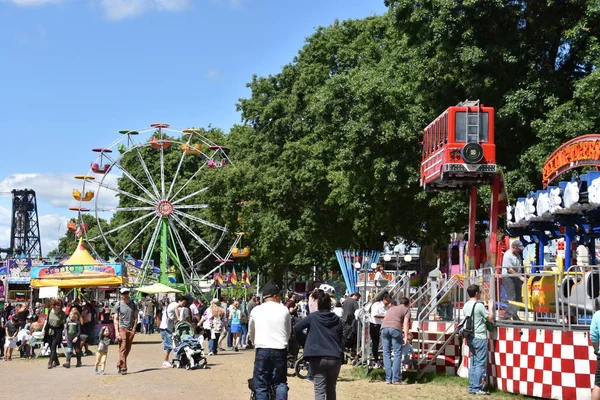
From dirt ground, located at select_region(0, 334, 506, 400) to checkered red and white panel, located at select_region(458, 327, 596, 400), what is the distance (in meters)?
0.64

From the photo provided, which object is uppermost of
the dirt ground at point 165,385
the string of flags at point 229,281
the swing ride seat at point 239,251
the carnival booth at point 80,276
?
the swing ride seat at point 239,251

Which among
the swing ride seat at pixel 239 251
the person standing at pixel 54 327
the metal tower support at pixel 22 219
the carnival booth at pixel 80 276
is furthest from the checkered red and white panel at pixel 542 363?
the metal tower support at pixel 22 219

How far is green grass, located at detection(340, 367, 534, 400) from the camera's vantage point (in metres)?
13.2

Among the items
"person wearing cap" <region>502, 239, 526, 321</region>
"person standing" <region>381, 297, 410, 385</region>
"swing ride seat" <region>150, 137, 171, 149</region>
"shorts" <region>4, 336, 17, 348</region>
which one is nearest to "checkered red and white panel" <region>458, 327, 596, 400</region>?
"person wearing cap" <region>502, 239, 526, 321</region>

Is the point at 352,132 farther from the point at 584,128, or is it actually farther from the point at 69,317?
the point at 69,317

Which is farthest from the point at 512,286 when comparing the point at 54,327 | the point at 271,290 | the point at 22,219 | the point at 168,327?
the point at 22,219

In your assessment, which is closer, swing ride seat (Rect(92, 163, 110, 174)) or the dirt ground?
the dirt ground

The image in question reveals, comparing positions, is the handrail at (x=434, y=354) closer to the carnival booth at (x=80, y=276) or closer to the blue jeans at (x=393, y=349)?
the blue jeans at (x=393, y=349)

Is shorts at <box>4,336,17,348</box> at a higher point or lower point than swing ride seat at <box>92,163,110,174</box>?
lower

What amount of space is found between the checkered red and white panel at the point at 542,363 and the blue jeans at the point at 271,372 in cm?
480

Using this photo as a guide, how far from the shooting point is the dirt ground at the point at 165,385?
13.7m

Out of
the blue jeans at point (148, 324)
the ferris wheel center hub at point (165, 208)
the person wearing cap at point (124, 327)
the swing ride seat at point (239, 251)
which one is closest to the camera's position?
the person wearing cap at point (124, 327)

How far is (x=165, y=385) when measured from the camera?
15164 millimetres

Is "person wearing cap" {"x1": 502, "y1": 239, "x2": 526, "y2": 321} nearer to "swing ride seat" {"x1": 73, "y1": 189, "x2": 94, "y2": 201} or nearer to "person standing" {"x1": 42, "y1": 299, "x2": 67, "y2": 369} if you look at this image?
"person standing" {"x1": 42, "y1": 299, "x2": 67, "y2": 369}
